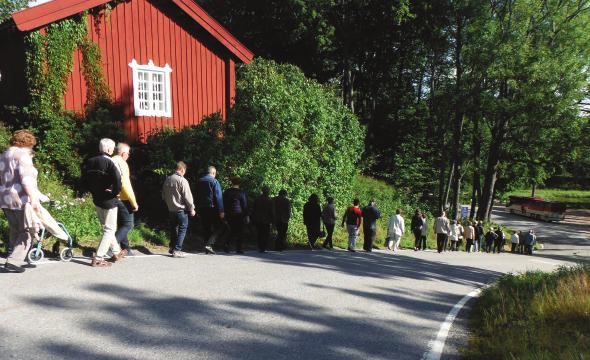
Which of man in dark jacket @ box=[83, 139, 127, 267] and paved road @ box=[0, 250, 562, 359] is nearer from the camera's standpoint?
paved road @ box=[0, 250, 562, 359]

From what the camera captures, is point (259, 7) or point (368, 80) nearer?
point (259, 7)

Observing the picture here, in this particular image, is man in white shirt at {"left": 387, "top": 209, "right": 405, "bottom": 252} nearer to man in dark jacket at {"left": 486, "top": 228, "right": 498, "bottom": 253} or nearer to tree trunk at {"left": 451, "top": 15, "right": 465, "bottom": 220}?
man in dark jacket at {"left": 486, "top": 228, "right": 498, "bottom": 253}

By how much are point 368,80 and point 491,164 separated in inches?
466

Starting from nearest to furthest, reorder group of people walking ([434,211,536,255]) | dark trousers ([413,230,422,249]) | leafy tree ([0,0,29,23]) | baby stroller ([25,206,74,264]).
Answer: baby stroller ([25,206,74,264])
dark trousers ([413,230,422,249])
group of people walking ([434,211,536,255])
leafy tree ([0,0,29,23])

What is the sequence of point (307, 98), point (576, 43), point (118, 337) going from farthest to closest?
1. point (576, 43)
2. point (307, 98)
3. point (118, 337)

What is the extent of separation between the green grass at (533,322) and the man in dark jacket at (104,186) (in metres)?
5.05

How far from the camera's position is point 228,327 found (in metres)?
5.05

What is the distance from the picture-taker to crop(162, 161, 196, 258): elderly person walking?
338 inches

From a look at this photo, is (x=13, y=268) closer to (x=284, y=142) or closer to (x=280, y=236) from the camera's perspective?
(x=280, y=236)

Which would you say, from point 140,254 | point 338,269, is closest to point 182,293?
point 140,254

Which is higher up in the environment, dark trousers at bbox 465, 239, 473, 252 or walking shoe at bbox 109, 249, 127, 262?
walking shoe at bbox 109, 249, 127, 262

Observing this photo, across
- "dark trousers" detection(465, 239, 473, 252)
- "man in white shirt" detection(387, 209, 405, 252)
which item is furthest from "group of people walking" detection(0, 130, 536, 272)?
"dark trousers" detection(465, 239, 473, 252)

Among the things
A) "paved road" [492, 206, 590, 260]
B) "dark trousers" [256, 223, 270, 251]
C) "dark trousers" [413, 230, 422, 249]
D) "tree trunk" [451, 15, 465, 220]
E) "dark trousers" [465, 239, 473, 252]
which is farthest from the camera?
"paved road" [492, 206, 590, 260]

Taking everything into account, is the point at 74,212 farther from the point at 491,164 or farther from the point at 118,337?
the point at 491,164
